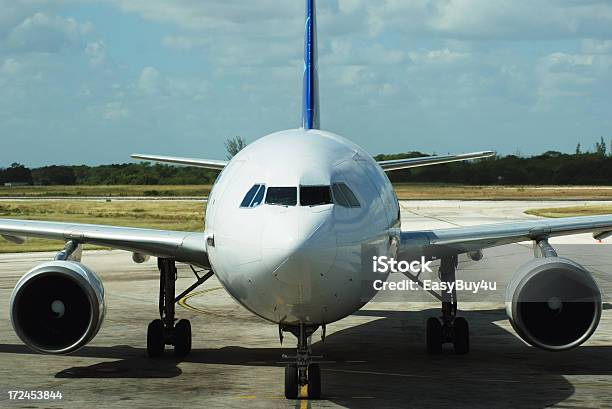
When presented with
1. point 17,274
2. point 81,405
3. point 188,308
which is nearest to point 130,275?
point 17,274

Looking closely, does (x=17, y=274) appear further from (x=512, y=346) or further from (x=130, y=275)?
(x=512, y=346)

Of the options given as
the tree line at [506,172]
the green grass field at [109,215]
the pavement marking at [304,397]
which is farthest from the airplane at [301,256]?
the tree line at [506,172]

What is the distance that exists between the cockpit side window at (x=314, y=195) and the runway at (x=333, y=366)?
2819 millimetres

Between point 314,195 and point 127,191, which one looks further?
point 127,191

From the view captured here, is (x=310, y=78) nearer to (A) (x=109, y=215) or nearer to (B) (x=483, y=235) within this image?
(B) (x=483, y=235)

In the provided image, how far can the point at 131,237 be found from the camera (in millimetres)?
16734

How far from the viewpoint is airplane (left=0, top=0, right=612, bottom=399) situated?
1214 cm

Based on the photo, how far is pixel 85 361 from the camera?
17.2 m

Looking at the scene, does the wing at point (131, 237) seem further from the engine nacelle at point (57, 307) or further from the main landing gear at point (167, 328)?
the main landing gear at point (167, 328)

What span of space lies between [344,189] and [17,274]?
22683 millimetres

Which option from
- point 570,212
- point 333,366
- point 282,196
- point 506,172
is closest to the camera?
point 282,196

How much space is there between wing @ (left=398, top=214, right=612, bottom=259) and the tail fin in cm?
400

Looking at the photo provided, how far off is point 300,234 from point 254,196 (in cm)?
143

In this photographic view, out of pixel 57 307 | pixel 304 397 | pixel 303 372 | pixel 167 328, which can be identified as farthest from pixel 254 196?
pixel 167 328
